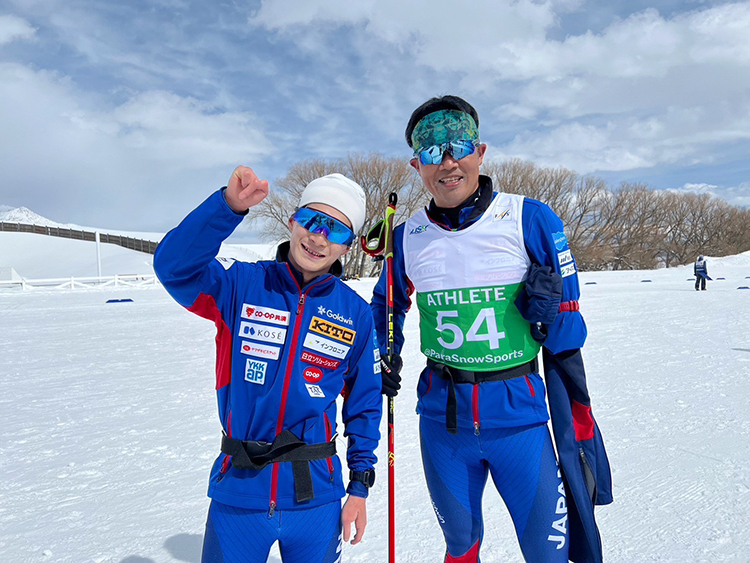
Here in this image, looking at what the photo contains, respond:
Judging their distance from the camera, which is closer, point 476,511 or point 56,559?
point 476,511

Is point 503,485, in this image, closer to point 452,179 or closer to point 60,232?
point 452,179

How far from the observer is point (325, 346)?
1890 millimetres

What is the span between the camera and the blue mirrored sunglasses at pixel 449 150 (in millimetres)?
2271

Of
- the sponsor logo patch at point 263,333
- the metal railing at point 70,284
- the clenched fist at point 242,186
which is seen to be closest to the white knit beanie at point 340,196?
the clenched fist at point 242,186

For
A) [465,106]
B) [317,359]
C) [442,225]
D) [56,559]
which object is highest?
[465,106]

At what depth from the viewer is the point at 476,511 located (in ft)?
7.29

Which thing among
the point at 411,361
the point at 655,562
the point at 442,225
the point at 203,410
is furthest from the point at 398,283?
the point at 411,361

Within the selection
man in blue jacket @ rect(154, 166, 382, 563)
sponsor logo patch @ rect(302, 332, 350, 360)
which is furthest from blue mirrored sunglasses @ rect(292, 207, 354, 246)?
sponsor logo patch @ rect(302, 332, 350, 360)

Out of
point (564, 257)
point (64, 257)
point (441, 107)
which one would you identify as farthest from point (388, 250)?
point (64, 257)

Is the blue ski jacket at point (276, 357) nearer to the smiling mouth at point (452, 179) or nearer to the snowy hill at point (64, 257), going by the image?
the smiling mouth at point (452, 179)

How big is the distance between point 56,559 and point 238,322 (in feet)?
6.82

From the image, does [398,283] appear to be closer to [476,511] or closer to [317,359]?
[317,359]

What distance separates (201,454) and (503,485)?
293cm

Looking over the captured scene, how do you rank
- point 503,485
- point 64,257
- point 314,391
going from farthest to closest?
point 64,257, point 503,485, point 314,391
